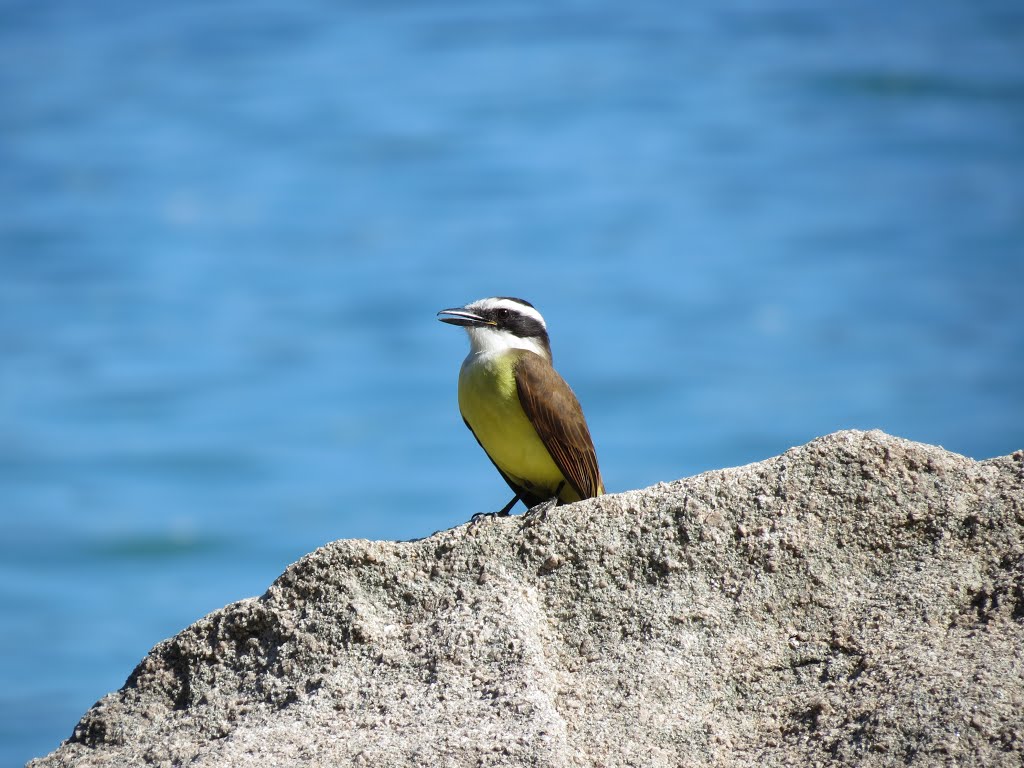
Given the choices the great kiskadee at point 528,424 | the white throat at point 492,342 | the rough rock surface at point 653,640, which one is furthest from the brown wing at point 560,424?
the rough rock surface at point 653,640

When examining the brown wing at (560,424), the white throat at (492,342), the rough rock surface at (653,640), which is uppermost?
the white throat at (492,342)

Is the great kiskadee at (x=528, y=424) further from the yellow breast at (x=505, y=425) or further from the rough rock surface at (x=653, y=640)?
the rough rock surface at (x=653, y=640)

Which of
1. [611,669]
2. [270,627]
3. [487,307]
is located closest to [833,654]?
[611,669]

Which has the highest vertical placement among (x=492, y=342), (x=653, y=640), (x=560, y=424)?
(x=492, y=342)

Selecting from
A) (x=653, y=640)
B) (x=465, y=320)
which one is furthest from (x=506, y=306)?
(x=653, y=640)

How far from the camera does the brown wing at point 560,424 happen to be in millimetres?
6641

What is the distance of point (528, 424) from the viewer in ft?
22.1

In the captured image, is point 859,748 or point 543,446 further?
point 543,446

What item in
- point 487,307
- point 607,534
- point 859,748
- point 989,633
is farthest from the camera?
point 487,307

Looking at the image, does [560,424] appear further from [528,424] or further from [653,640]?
[653,640]

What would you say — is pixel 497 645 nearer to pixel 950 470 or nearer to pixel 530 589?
pixel 530 589

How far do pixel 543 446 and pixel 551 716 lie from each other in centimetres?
281

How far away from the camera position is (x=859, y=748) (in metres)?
3.80

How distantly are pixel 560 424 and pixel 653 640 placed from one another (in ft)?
7.84
